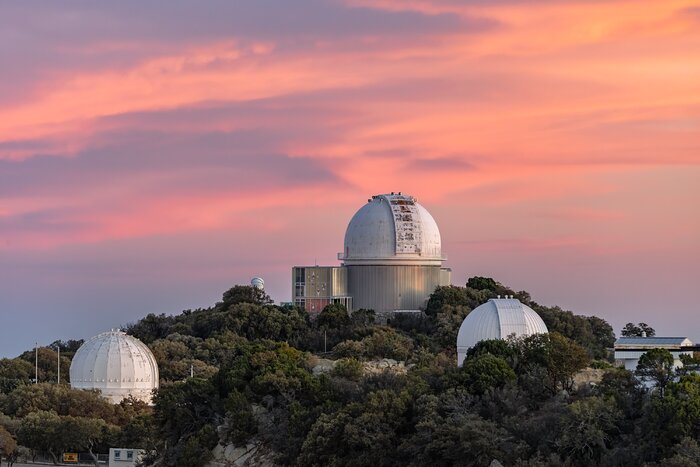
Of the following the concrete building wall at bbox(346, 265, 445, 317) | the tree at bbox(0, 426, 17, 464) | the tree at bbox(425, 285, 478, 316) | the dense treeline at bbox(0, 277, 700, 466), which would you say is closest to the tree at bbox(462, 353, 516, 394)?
the dense treeline at bbox(0, 277, 700, 466)

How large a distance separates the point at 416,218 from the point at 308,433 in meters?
46.5

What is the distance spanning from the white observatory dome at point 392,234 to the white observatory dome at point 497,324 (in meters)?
28.9

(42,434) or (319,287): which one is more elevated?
(319,287)

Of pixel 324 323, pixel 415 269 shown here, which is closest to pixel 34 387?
pixel 324 323

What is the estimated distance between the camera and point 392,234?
109 metres

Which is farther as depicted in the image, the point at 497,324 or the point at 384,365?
the point at 384,365

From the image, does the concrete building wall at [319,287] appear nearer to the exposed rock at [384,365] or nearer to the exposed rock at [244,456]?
the exposed rock at [384,365]

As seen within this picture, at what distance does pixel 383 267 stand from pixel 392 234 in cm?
261

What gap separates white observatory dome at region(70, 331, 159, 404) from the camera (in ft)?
326

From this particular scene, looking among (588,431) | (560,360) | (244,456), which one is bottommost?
(244,456)

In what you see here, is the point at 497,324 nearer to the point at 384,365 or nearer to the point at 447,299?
the point at 384,365

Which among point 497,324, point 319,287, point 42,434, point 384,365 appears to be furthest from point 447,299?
point 42,434

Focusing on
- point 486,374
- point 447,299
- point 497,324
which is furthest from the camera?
point 447,299

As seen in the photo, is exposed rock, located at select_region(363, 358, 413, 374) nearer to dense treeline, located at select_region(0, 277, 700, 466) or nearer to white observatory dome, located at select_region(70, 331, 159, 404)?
dense treeline, located at select_region(0, 277, 700, 466)
